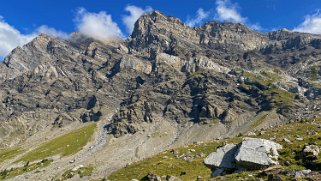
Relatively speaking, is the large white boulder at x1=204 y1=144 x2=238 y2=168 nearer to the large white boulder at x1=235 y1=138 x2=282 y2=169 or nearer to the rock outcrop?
the rock outcrop

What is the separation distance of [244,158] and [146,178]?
950 inches

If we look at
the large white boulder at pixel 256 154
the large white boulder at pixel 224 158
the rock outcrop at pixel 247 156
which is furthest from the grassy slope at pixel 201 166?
the large white boulder at pixel 224 158

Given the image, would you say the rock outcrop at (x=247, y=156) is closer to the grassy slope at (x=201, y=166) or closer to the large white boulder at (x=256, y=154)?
the large white boulder at (x=256, y=154)

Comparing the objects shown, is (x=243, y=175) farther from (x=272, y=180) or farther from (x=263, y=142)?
(x=263, y=142)

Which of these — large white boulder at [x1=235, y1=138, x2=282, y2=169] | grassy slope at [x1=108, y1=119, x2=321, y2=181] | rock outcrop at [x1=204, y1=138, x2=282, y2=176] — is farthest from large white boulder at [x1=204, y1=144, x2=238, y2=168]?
large white boulder at [x1=235, y1=138, x2=282, y2=169]

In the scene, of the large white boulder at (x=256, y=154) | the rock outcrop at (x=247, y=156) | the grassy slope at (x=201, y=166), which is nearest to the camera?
the grassy slope at (x=201, y=166)

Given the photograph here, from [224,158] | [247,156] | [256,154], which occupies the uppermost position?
[256,154]

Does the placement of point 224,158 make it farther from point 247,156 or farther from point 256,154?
point 256,154

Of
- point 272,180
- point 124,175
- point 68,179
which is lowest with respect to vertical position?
point 68,179

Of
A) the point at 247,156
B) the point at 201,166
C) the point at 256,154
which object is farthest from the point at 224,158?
the point at 201,166

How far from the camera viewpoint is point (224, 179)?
49125 mm

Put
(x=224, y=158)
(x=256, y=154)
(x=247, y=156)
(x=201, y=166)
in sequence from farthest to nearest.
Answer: (x=201, y=166)
(x=224, y=158)
(x=247, y=156)
(x=256, y=154)

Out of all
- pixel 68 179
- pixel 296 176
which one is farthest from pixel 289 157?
pixel 68 179

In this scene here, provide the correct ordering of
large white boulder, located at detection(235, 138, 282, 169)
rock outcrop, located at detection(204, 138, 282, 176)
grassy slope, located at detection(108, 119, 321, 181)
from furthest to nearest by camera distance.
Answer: rock outcrop, located at detection(204, 138, 282, 176)
large white boulder, located at detection(235, 138, 282, 169)
grassy slope, located at detection(108, 119, 321, 181)
